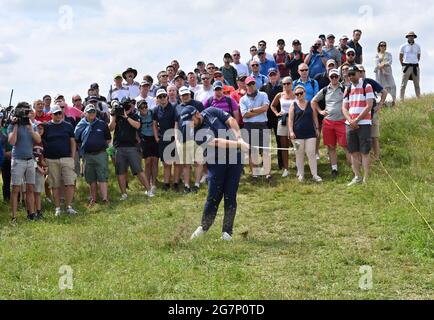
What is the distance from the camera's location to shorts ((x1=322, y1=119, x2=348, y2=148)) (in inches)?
572

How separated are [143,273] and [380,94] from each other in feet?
26.8

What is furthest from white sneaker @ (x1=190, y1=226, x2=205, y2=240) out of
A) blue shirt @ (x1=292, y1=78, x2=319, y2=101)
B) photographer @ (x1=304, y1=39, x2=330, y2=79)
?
photographer @ (x1=304, y1=39, x2=330, y2=79)

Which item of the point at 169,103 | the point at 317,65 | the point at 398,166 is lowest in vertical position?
the point at 398,166

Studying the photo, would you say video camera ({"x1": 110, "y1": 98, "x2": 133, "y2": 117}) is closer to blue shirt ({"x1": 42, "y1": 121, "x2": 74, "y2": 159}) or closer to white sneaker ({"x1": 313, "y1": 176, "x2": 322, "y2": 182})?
blue shirt ({"x1": 42, "y1": 121, "x2": 74, "y2": 159})

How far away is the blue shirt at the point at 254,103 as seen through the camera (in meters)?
14.6

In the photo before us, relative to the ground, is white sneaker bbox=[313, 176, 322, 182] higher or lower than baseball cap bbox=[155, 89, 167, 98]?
lower

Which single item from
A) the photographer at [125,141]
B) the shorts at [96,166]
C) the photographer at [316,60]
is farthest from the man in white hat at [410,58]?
the shorts at [96,166]

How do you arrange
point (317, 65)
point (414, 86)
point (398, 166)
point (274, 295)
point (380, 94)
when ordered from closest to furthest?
point (274, 295) → point (380, 94) → point (398, 166) → point (317, 65) → point (414, 86)

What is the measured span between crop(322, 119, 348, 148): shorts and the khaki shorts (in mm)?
2888

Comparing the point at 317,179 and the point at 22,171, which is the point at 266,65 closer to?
the point at 317,179

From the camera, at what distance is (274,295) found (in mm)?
7109
